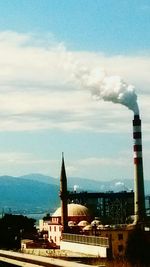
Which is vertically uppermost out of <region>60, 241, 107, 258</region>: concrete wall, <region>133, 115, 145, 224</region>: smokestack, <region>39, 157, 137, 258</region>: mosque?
<region>133, 115, 145, 224</region>: smokestack

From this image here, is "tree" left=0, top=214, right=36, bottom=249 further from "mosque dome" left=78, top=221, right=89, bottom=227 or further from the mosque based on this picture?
"mosque dome" left=78, top=221, right=89, bottom=227

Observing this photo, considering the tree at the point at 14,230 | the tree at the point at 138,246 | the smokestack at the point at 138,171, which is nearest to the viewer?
the tree at the point at 138,246

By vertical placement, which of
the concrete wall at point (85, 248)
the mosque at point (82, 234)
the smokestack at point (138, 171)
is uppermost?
the smokestack at point (138, 171)

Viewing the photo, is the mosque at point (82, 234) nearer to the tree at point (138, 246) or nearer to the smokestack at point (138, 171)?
the tree at point (138, 246)

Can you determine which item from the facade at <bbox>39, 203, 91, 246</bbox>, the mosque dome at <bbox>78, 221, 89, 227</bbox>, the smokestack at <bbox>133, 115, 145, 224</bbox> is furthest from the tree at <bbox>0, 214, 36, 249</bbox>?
the smokestack at <bbox>133, 115, 145, 224</bbox>

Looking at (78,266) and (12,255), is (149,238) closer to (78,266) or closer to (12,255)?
(12,255)

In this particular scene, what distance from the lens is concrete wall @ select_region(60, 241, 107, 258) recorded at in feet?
185

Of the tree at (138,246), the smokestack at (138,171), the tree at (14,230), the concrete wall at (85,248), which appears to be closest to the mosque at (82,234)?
the concrete wall at (85,248)

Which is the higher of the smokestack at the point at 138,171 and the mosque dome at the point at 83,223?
the smokestack at the point at 138,171

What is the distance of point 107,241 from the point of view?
6284 cm

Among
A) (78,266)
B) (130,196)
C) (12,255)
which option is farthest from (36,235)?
(78,266)

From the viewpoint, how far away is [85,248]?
60531 mm

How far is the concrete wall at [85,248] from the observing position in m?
56.5

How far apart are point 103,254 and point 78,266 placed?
37.2 meters
